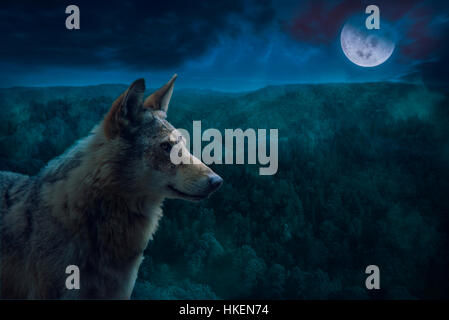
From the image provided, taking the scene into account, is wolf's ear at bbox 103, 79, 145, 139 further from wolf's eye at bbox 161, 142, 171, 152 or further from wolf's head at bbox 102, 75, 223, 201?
wolf's eye at bbox 161, 142, 171, 152

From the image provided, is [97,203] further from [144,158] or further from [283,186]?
[283,186]

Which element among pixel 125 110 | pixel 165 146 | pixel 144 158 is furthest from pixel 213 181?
pixel 125 110

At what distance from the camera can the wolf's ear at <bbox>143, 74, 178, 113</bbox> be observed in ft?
11.7

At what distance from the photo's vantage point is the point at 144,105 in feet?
11.5

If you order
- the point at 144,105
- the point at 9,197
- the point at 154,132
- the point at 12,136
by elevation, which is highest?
the point at 12,136

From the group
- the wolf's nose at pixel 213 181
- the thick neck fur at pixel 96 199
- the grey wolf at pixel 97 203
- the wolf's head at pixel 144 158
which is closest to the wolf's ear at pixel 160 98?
the grey wolf at pixel 97 203

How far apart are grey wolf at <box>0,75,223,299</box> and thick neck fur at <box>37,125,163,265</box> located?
10 millimetres

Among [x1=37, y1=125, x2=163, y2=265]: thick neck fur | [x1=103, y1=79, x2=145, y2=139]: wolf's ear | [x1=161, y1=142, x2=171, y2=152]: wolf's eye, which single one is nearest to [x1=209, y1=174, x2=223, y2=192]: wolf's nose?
[x1=161, y1=142, x2=171, y2=152]: wolf's eye

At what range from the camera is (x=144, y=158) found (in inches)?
131

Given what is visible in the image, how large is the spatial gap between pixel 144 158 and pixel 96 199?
26.1 inches

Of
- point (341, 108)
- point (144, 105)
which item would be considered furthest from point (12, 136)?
point (341, 108)

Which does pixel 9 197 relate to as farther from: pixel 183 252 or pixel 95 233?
pixel 183 252

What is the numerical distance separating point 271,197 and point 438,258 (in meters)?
4.35

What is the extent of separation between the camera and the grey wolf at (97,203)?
3.11 meters
